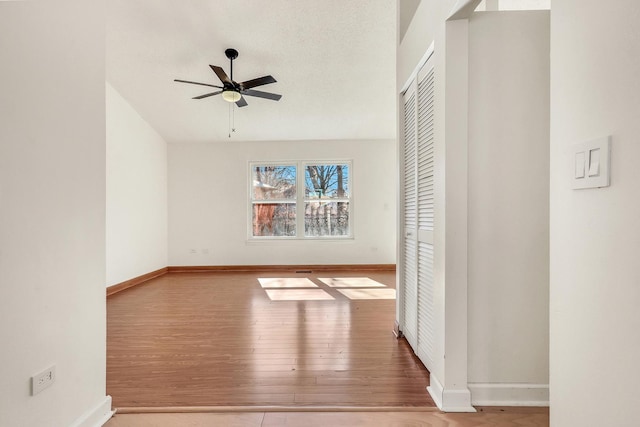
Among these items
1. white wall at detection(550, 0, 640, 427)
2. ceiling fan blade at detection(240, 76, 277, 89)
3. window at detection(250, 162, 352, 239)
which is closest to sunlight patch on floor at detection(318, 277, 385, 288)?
window at detection(250, 162, 352, 239)

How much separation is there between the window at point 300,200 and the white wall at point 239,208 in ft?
0.65

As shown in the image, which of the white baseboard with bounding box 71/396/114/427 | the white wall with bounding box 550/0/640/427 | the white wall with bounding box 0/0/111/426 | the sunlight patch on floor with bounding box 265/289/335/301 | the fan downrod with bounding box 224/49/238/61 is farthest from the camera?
the sunlight patch on floor with bounding box 265/289/335/301

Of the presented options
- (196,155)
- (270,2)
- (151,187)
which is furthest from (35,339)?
(196,155)

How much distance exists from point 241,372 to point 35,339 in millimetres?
1185

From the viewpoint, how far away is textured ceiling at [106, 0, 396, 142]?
10.2 ft

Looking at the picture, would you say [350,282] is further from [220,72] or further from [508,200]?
[220,72]

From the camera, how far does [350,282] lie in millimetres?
4723

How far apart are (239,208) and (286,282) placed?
1.92 meters

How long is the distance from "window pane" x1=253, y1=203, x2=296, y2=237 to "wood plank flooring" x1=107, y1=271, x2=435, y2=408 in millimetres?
2168

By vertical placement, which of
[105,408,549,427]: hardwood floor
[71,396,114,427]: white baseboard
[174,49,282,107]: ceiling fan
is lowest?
[105,408,549,427]: hardwood floor

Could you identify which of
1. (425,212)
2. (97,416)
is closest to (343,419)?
(97,416)

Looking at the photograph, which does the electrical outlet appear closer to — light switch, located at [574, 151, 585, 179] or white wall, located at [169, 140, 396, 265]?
light switch, located at [574, 151, 585, 179]

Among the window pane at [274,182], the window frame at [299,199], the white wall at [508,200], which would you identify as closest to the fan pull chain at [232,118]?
the window frame at [299,199]

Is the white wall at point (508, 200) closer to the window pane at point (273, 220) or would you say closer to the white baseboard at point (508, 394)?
the white baseboard at point (508, 394)
